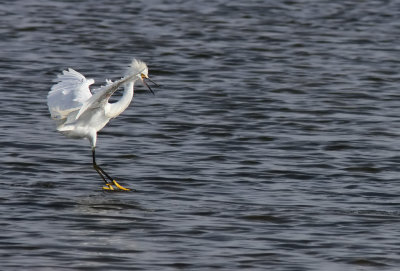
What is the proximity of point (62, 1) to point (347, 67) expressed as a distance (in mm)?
9859

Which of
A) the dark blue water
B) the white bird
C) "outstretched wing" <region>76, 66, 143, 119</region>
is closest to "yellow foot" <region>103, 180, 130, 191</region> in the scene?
the white bird

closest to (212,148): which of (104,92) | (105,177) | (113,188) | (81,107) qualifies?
(105,177)

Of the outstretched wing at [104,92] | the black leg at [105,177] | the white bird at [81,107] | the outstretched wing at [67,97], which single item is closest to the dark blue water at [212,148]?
the black leg at [105,177]

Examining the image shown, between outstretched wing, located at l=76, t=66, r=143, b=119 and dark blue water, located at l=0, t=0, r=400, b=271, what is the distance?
0.92m

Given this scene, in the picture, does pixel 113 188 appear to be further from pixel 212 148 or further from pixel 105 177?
pixel 212 148

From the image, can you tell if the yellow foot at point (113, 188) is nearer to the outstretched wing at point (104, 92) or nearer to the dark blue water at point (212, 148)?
the dark blue water at point (212, 148)

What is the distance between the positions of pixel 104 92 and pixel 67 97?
0.81 metres

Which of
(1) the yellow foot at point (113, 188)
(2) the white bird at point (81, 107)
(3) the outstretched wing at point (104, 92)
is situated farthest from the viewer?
(1) the yellow foot at point (113, 188)

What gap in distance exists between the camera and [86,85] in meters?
11.3

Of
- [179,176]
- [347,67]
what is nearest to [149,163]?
[179,176]

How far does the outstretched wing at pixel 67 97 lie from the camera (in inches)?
428

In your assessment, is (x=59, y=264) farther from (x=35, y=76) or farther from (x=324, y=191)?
(x=35, y=76)

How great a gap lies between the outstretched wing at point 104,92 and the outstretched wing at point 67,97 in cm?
13

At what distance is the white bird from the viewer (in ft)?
35.4
